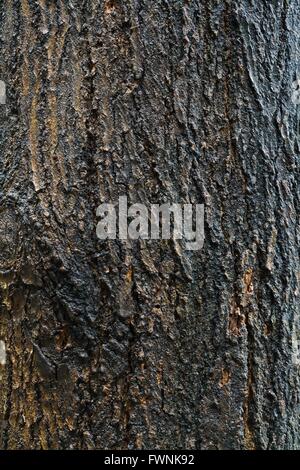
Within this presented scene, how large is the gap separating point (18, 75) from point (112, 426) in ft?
2.74

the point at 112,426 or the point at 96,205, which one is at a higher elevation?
the point at 96,205

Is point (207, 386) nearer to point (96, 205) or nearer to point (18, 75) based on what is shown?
point (96, 205)

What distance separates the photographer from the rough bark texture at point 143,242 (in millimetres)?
1387

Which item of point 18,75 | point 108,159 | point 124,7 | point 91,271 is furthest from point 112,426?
point 124,7

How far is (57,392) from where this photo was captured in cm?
139

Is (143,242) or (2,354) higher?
(143,242)

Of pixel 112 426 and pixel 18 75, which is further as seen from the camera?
pixel 18 75

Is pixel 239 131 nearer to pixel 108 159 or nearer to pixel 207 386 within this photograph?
pixel 108 159

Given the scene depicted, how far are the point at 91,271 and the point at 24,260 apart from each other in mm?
155

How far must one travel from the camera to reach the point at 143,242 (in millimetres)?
1402

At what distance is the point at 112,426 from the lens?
1.37 m

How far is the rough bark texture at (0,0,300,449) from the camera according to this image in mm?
1387
